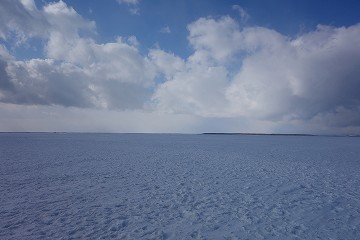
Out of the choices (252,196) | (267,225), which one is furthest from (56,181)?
(267,225)

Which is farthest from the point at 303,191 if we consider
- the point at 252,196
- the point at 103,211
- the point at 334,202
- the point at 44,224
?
the point at 44,224

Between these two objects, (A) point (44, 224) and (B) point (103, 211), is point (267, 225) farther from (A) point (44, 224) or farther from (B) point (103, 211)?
(A) point (44, 224)

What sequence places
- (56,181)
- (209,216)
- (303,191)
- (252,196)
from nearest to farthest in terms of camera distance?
(209,216) → (252,196) → (303,191) → (56,181)

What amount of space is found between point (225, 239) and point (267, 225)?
1997 mm

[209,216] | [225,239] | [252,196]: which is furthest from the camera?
[252,196]

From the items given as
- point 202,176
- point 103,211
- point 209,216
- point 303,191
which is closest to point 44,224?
point 103,211

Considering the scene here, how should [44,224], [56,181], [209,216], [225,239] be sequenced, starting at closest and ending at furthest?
[225,239] → [44,224] → [209,216] → [56,181]

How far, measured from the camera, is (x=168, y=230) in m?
8.91

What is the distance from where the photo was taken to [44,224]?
920cm

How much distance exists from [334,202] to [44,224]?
12.5 m

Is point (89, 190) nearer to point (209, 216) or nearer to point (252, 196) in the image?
point (209, 216)

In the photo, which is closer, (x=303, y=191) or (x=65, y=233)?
(x=65, y=233)

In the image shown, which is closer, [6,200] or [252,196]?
[6,200]

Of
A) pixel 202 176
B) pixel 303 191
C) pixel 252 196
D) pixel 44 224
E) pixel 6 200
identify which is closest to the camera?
pixel 44 224
